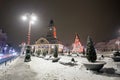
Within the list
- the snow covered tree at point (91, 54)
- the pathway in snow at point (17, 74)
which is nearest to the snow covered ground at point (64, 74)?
the pathway in snow at point (17, 74)

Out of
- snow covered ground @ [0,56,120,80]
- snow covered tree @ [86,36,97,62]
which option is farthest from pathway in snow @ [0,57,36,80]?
snow covered tree @ [86,36,97,62]

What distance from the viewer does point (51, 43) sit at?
81.3 m

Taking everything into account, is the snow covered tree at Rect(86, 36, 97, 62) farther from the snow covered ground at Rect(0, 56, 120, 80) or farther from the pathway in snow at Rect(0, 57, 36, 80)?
the pathway in snow at Rect(0, 57, 36, 80)

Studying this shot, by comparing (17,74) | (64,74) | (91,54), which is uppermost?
(91,54)

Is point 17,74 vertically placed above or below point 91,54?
below

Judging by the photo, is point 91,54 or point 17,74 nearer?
point 17,74

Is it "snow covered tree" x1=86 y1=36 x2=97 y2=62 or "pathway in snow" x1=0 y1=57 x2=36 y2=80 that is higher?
"snow covered tree" x1=86 y1=36 x2=97 y2=62

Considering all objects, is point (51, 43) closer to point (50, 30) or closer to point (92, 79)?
point (50, 30)

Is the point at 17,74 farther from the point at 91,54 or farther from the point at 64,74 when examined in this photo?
the point at 91,54

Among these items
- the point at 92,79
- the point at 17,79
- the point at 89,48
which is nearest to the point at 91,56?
the point at 89,48

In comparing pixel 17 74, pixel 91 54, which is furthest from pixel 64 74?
pixel 17 74

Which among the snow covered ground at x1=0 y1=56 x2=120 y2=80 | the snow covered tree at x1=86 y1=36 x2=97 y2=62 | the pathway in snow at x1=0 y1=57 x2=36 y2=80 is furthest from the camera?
the snow covered tree at x1=86 y1=36 x2=97 y2=62

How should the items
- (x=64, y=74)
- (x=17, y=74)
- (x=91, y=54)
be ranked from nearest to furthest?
(x=64, y=74) → (x=17, y=74) → (x=91, y=54)

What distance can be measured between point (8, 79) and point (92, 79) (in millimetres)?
7911
